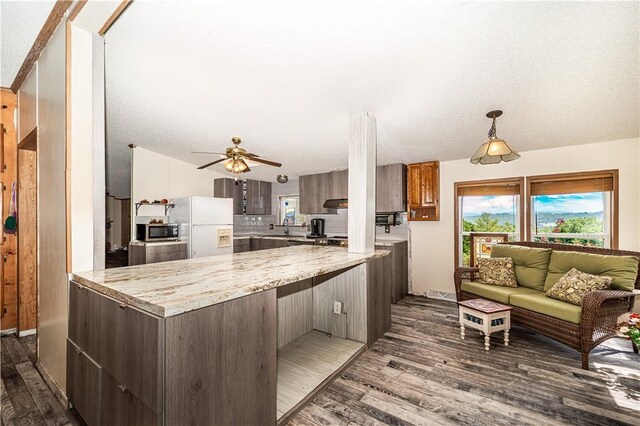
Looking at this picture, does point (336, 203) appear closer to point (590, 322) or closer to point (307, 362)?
point (307, 362)

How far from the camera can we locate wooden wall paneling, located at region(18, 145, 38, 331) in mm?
3008

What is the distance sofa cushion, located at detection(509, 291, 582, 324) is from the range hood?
312cm

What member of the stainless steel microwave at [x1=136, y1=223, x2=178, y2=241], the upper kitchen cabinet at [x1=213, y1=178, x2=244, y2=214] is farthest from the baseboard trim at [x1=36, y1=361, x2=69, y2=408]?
the upper kitchen cabinet at [x1=213, y1=178, x2=244, y2=214]

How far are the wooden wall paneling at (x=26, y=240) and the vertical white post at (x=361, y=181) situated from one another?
3.42 metres

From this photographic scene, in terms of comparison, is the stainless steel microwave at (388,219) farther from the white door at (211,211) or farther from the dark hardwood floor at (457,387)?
the white door at (211,211)

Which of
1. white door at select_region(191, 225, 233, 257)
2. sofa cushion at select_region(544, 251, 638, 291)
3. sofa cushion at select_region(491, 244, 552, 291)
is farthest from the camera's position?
white door at select_region(191, 225, 233, 257)

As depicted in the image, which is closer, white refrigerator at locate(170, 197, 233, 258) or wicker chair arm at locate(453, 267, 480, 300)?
wicker chair arm at locate(453, 267, 480, 300)

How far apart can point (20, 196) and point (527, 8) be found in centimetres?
475

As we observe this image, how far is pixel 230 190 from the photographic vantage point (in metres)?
6.30

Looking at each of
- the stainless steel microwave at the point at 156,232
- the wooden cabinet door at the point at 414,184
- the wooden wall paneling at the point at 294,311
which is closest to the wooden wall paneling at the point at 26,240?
the stainless steel microwave at the point at 156,232

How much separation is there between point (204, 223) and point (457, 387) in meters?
4.48

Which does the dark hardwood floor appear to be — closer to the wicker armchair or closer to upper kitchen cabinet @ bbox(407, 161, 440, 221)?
the wicker armchair

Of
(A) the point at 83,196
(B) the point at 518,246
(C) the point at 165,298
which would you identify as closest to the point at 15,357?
(A) the point at 83,196

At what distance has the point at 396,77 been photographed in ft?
8.02
